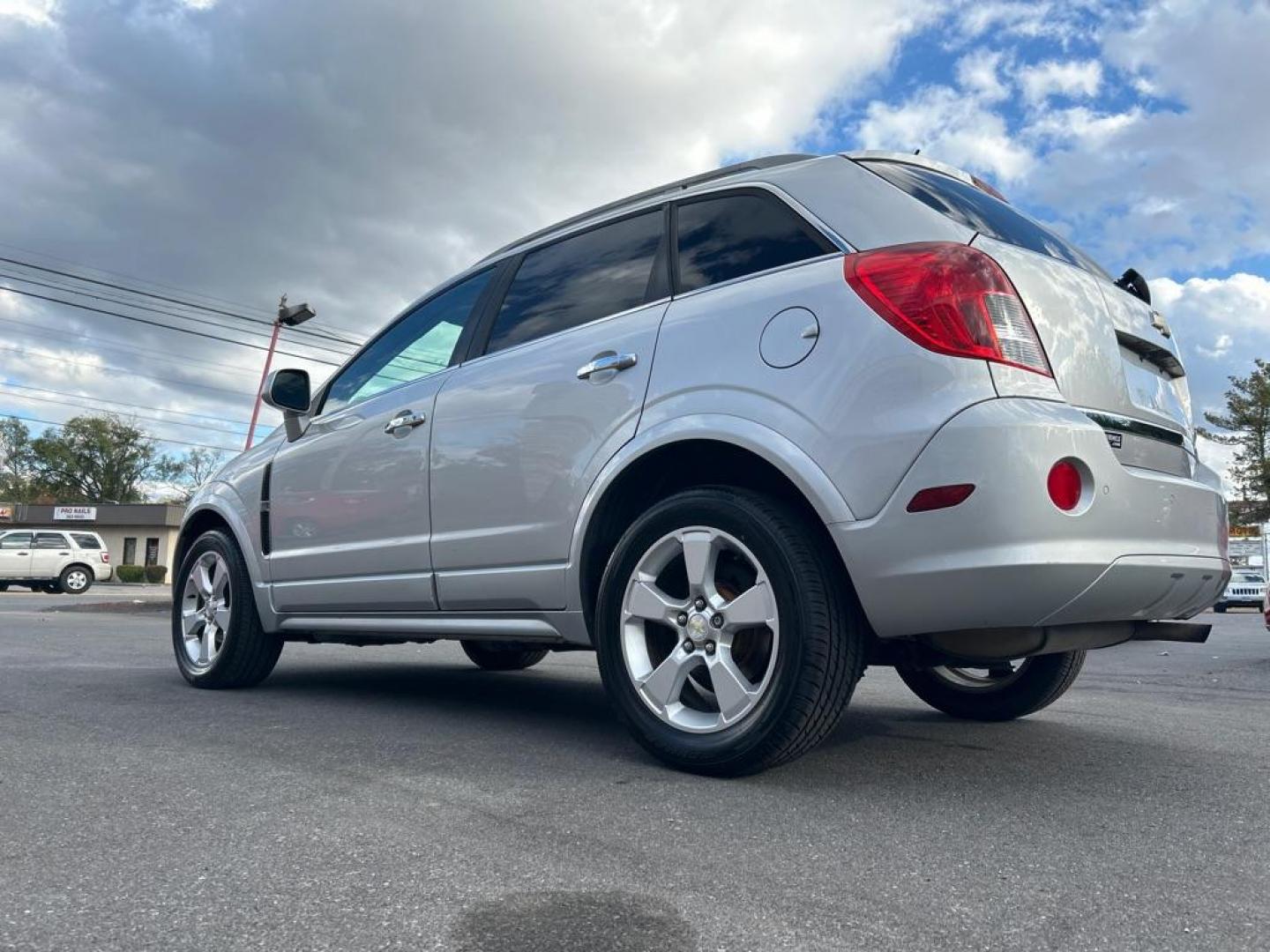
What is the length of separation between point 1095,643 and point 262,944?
2255mm

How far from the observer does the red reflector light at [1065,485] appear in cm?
245

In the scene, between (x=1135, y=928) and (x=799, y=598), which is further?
(x=799, y=598)

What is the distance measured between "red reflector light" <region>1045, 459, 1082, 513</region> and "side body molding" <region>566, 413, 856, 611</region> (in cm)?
48

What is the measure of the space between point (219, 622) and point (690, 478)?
114 inches

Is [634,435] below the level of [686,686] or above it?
above

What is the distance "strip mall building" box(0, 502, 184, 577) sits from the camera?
5275 cm

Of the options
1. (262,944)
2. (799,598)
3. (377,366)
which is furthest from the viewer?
(377,366)

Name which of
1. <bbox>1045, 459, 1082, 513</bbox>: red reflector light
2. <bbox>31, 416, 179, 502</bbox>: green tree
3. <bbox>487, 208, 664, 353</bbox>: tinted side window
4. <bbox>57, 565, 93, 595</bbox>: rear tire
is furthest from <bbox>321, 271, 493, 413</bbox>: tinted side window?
<bbox>31, 416, 179, 502</bbox>: green tree

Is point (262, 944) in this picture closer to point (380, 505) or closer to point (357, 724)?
point (357, 724)

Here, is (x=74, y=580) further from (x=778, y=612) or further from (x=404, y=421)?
(x=778, y=612)

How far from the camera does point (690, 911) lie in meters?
1.78

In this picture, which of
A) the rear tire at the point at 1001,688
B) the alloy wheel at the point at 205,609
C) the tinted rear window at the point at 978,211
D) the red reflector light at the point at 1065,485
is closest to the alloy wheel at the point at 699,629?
the red reflector light at the point at 1065,485

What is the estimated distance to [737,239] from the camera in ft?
10.3

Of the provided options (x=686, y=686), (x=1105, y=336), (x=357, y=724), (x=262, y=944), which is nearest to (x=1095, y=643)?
(x=1105, y=336)
